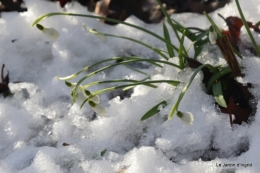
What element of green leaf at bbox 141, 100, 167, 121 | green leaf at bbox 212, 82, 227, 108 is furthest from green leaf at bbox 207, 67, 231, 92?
green leaf at bbox 141, 100, 167, 121

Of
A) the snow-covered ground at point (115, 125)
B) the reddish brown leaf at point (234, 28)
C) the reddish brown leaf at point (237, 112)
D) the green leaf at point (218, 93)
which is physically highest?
the reddish brown leaf at point (234, 28)

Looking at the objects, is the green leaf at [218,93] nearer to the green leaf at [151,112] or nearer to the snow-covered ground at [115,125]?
the snow-covered ground at [115,125]

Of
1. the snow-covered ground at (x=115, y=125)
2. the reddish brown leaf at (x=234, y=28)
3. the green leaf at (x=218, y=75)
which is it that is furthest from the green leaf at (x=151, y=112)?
the reddish brown leaf at (x=234, y=28)

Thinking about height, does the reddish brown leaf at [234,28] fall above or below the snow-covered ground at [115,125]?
above

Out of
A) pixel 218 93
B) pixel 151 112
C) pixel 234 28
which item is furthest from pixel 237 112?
pixel 234 28

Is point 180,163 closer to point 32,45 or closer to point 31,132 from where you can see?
point 31,132

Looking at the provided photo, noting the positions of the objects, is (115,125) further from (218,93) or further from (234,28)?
(234,28)

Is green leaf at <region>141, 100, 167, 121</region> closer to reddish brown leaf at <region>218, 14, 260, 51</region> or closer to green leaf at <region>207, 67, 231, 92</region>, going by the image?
green leaf at <region>207, 67, 231, 92</region>

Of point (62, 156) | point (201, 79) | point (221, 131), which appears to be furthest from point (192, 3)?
point (62, 156)
